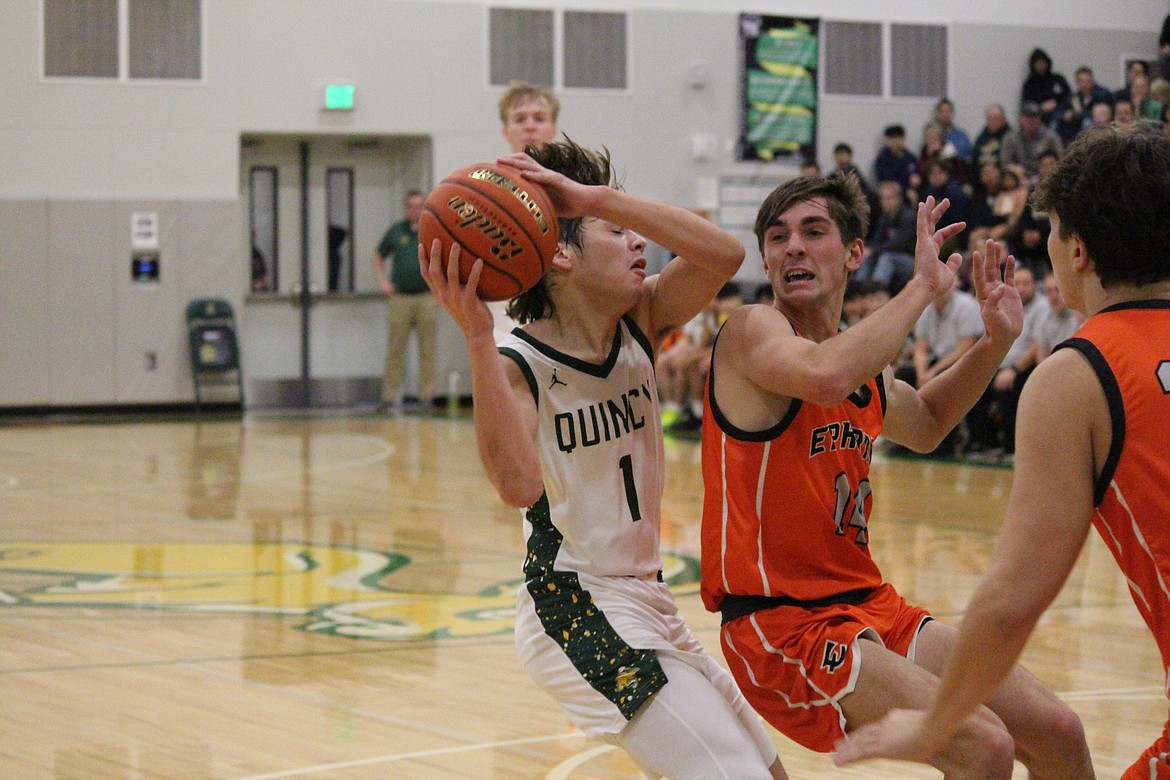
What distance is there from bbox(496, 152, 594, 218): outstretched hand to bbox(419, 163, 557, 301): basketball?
0.02m

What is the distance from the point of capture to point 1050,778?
3.01 m

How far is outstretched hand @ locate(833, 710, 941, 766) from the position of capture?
2.27 meters

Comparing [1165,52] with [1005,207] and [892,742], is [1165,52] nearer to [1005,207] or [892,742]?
[1005,207]

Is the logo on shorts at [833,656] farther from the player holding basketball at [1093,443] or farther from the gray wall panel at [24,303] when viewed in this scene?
the gray wall panel at [24,303]

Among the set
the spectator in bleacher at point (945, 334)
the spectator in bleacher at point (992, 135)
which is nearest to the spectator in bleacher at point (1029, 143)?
the spectator in bleacher at point (992, 135)

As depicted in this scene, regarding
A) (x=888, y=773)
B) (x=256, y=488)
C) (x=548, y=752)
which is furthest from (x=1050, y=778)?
(x=256, y=488)

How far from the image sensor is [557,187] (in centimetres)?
299

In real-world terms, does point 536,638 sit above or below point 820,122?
below

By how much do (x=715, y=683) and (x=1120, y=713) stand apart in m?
2.25

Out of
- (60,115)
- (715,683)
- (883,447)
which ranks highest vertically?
(60,115)

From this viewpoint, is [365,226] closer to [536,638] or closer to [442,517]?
[442,517]

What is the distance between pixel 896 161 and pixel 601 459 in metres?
14.8

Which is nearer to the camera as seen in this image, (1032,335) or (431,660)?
(431,660)

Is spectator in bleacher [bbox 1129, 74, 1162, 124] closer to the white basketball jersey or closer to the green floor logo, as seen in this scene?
the green floor logo
